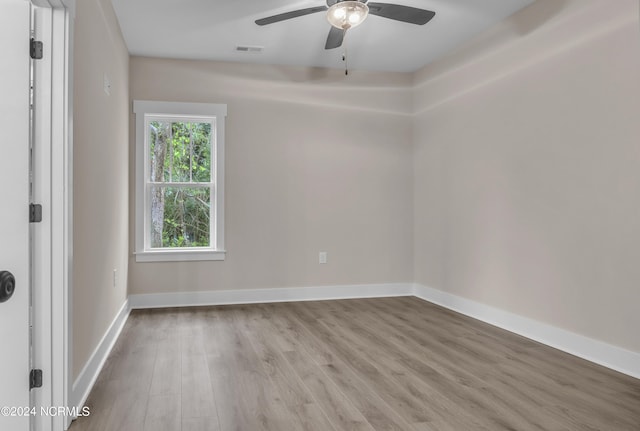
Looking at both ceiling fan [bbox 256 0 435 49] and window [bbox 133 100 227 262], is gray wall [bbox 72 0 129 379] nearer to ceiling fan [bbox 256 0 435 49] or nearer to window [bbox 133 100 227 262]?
window [bbox 133 100 227 262]

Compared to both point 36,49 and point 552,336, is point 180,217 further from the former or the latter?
point 552,336

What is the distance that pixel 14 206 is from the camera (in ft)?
6.65

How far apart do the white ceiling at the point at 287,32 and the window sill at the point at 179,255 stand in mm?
2077

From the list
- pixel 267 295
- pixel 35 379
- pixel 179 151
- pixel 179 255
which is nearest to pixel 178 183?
pixel 179 151

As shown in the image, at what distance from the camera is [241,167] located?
17.6ft

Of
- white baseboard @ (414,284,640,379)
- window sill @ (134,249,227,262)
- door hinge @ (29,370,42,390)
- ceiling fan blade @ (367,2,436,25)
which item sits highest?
ceiling fan blade @ (367,2,436,25)

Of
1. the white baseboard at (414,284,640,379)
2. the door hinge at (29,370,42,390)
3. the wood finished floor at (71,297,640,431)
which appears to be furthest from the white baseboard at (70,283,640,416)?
the door hinge at (29,370,42,390)

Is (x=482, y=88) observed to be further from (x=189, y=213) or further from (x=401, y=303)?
(x=189, y=213)

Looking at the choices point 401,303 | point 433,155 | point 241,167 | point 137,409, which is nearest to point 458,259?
point 401,303

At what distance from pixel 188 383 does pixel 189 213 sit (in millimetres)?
2722

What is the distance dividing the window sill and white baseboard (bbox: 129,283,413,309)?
0.37m

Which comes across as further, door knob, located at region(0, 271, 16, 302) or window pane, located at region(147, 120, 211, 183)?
window pane, located at region(147, 120, 211, 183)

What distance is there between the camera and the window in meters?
5.18

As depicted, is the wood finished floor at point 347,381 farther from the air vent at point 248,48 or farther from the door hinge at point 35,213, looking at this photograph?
the air vent at point 248,48
